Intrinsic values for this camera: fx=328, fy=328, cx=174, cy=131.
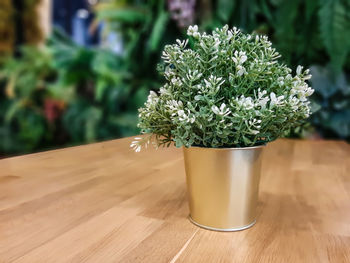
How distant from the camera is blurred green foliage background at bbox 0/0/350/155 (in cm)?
179

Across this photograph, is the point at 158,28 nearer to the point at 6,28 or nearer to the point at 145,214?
the point at 145,214

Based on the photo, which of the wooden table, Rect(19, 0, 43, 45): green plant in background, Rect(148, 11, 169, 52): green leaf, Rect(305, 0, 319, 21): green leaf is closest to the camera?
the wooden table

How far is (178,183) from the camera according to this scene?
2.08 feet

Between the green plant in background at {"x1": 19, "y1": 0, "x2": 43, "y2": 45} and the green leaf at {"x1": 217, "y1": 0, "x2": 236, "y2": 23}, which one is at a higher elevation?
the green plant in background at {"x1": 19, "y1": 0, "x2": 43, "y2": 45}

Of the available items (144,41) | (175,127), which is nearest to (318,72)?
(144,41)

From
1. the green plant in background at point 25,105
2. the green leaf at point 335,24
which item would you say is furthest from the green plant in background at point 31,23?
the green leaf at point 335,24

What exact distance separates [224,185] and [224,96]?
12 centimetres

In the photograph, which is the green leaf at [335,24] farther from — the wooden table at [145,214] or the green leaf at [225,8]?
the wooden table at [145,214]

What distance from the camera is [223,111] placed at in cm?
39

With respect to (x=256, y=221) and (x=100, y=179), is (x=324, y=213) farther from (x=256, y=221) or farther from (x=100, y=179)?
(x=100, y=179)

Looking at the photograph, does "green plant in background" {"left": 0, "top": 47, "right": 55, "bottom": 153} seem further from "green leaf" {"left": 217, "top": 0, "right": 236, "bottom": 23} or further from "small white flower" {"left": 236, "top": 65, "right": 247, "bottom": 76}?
"small white flower" {"left": 236, "top": 65, "right": 247, "bottom": 76}

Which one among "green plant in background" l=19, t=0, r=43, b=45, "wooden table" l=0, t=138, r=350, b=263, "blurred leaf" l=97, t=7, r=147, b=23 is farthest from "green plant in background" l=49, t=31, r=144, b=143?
"wooden table" l=0, t=138, r=350, b=263

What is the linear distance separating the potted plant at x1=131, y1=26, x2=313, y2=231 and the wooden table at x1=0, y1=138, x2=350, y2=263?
0.14ft

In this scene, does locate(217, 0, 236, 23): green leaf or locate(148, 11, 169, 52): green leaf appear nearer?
locate(217, 0, 236, 23): green leaf
